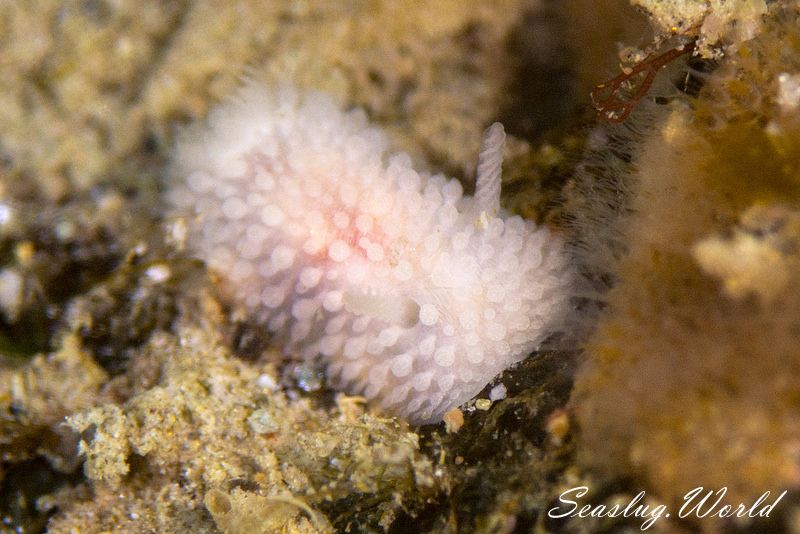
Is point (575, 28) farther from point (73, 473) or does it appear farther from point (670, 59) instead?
point (73, 473)

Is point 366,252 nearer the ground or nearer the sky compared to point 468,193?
nearer the ground

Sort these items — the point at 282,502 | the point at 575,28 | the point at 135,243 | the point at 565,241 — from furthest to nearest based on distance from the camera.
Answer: the point at 135,243
the point at 575,28
the point at 565,241
the point at 282,502

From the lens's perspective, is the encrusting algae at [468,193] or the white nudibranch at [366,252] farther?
the white nudibranch at [366,252]

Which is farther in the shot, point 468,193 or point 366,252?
point 468,193

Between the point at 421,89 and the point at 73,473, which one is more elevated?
the point at 421,89

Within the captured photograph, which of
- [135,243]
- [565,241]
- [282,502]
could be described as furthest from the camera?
[135,243]

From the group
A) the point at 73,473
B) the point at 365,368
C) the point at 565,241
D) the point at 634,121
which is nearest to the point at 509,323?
the point at 565,241

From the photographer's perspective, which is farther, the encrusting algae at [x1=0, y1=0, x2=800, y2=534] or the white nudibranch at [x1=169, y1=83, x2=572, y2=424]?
the white nudibranch at [x1=169, y1=83, x2=572, y2=424]

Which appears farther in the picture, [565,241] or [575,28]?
[575,28]
